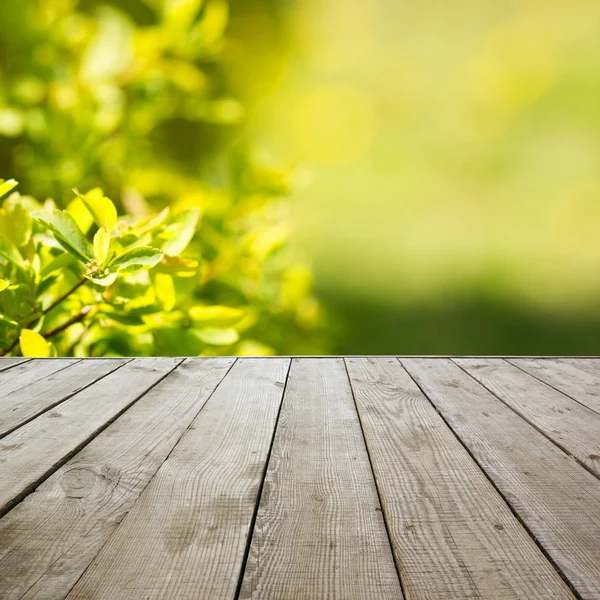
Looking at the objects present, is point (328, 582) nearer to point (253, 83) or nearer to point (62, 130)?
point (62, 130)

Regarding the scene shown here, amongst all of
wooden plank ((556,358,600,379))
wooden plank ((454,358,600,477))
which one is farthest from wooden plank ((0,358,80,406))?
wooden plank ((556,358,600,379))

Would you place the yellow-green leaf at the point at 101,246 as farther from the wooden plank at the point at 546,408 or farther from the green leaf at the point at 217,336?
the wooden plank at the point at 546,408

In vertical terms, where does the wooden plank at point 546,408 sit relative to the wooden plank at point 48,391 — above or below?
above

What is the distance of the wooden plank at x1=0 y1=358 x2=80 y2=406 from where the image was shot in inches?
44.9

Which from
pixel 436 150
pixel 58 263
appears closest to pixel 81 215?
pixel 58 263

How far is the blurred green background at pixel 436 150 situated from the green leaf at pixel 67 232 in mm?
1206

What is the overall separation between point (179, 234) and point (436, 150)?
1375 millimetres

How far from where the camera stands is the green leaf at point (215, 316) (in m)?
1.13

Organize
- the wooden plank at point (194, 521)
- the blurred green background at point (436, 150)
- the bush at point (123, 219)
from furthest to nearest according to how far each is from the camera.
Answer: the blurred green background at point (436, 150) < the bush at point (123, 219) < the wooden plank at point (194, 521)

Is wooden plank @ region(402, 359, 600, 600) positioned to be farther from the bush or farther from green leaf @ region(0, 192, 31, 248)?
green leaf @ region(0, 192, 31, 248)

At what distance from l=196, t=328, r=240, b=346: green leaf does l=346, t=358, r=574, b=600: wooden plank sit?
A: 284 mm

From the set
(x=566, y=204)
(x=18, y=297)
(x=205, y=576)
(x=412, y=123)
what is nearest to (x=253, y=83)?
(x=412, y=123)

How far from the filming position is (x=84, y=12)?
7.54 feet

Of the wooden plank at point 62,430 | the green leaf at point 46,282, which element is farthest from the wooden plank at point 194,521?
the green leaf at point 46,282
